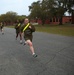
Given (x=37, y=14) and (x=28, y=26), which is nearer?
(x=28, y=26)

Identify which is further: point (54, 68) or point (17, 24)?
point (17, 24)

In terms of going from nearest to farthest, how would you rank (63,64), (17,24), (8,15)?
(63,64), (17,24), (8,15)

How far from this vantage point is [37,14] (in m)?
95.5

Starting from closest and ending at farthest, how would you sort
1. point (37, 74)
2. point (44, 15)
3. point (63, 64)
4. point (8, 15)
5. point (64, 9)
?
1. point (37, 74)
2. point (63, 64)
3. point (64, 9)
4. point (44, 15)
5. point (8, 15)

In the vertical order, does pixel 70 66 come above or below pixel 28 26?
below

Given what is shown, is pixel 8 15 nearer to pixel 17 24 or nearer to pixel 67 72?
pixel 17 24

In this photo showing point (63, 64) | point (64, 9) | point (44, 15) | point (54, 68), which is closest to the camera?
point (54, 68)

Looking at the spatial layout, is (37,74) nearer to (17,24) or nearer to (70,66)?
(70,66)

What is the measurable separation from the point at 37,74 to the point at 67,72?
0.96 metres

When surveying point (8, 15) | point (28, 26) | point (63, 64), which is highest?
point (28, 26)

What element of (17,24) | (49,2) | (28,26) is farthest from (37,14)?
(28,26)

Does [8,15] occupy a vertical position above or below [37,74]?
below

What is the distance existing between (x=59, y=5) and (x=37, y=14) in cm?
1207

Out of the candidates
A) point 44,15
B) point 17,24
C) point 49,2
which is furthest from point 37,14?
point 17,24
